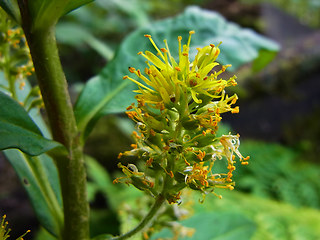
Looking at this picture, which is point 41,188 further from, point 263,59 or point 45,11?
point 263,59

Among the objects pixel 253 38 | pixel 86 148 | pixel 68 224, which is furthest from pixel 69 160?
pixel 86 148

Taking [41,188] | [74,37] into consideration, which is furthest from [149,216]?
[74,37]

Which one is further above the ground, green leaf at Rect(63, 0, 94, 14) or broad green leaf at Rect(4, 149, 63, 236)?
green leaf at Rect(63, 0, 94, 14)

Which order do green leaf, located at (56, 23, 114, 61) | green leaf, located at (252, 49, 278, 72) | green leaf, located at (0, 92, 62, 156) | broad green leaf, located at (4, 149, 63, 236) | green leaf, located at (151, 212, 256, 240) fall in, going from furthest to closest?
green leaf, located at (56, 23, 114, 61) → green leaf, located at (252, 49, 278, 72) → green leaf, located at (151, 212, 256, 240) → broad green leaf, located at (4, 149, 63, 236) → green leaf, located at (0, 92, 62, 156)

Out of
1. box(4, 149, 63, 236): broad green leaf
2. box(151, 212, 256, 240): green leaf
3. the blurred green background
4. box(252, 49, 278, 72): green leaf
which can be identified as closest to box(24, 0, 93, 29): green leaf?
box(4, 149, 63, 236): broad green leaf

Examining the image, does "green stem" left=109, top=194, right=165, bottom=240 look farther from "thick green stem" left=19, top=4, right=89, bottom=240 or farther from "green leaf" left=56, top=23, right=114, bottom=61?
"green leaf" left=56, top=23, right=114, bottom=61

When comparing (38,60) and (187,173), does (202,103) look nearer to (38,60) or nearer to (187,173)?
(187,173)

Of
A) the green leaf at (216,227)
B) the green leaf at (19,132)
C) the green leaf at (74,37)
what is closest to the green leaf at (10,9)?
the green leaf at (19,132)
